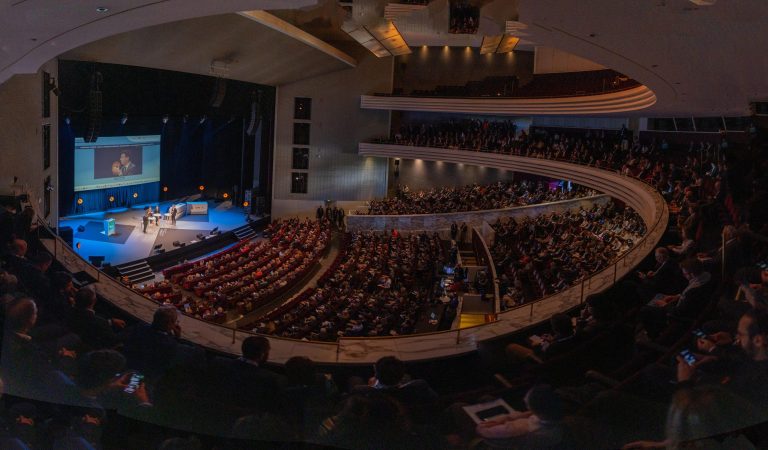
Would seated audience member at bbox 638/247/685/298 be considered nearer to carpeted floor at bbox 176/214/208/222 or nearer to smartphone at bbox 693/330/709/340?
smartphone at bbox 693/330/709/340

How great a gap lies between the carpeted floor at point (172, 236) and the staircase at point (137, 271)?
5.92ft

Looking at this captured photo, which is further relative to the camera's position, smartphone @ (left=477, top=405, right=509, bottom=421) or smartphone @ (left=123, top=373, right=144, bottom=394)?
smartphone @ (left=123, top=373, right=144, bottom=394)

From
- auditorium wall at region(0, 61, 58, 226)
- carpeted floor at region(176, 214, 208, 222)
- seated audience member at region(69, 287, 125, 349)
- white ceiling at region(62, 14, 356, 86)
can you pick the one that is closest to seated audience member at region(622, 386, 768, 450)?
seated audience member at region(69, 287, 125, 349)

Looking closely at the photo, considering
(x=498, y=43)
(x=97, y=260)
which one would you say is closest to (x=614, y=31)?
(x=97, y=260)

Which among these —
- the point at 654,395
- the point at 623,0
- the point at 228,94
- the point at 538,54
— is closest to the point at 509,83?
the point at 538,54

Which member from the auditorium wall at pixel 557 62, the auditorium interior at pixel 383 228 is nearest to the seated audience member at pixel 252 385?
the auditorium interior at pixel 383 228

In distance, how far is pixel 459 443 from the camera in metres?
3.12

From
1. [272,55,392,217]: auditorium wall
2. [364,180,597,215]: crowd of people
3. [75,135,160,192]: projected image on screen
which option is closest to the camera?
[364,180,597,215]: crowd of people

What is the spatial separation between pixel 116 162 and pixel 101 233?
3725 mm

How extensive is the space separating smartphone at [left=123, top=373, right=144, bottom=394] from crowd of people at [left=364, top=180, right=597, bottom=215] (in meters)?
17.6

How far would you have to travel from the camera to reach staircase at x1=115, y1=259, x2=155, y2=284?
639 inches

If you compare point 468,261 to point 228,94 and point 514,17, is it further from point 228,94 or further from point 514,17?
point 228,94

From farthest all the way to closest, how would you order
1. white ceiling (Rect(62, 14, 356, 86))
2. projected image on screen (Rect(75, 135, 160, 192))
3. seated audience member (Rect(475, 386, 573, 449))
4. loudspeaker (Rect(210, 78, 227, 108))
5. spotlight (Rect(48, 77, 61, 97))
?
1. projected image on screen (Rect(75, 135, 160, 192))
2. loudspeaker (Rect(210, 78, 227, 108))
3. white ceiling (Rect(62, 14, 356, 86))
4. spotlight (Rect(48, 77, 61, 97))
5. seated audience member (Rect(475, 386, 573, 449))

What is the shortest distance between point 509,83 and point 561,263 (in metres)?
13.4
